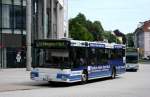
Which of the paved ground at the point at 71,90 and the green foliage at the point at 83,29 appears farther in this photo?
the green foliage at the point at 83,29

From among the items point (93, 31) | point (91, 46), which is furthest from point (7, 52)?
point (93, 31)

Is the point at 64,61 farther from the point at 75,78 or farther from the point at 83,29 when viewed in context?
the point at 83,29

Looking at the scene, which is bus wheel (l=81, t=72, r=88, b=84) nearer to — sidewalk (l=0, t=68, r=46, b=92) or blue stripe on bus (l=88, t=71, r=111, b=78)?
blue stripe on bus (l=88, t=71, r=111, b=78)

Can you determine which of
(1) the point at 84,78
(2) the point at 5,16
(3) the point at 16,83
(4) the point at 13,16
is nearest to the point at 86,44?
(1) the point at 84,78

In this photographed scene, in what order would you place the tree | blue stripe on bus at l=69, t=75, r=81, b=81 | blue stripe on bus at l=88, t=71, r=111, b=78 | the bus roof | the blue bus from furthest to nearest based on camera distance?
1. the tree
2. blue stripe on bus at l=88, t=71, r=111, b=78
3. the bus roof
4. blue stripe on bus at l=69, t=75, r=81, b=81
5. the blue bus

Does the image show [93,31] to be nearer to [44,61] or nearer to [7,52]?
[7,52]

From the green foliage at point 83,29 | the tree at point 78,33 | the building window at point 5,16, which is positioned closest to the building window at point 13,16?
the building window at point 5,16

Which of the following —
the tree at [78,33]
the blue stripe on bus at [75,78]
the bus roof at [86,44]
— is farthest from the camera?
the tree at [78,33]

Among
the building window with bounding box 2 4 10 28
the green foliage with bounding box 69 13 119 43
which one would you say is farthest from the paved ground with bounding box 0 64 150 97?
the green foliage with bounding box 69 13 119 43

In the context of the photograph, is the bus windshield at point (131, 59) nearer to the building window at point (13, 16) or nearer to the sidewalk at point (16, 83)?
the building window at point (13, 16)

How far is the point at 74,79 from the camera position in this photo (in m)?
26.7

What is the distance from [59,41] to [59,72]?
1695 millimetres

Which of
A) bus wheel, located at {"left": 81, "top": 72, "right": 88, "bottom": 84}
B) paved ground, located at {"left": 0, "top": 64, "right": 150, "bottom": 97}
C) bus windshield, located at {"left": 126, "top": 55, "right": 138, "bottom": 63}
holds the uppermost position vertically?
bus windshield, located at {"left": 126, "top": 55, "right": 138, "bottom": 63}

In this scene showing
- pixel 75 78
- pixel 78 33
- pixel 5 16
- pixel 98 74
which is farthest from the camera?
pixel 78 33
